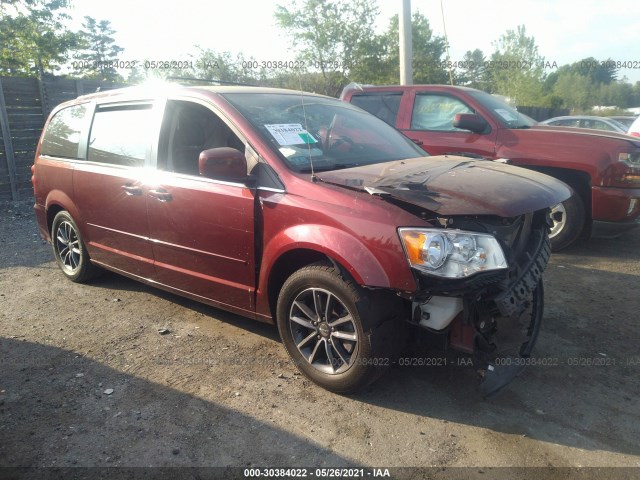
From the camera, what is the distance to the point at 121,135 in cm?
425

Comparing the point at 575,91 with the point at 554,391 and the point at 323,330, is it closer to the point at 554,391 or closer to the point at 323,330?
the point at 554,391

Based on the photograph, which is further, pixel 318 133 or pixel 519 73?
pixel 519 73

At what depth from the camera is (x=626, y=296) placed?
4.43 metres

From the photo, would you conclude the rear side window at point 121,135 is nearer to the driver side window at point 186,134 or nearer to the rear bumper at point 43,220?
the driver side window at point 186,134

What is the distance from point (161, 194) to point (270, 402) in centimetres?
177

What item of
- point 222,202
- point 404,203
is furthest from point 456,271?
point 222,202

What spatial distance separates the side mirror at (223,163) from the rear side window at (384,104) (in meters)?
4.12

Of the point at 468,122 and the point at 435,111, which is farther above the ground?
the point at 435,111

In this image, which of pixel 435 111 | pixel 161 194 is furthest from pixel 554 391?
pixel 435 111

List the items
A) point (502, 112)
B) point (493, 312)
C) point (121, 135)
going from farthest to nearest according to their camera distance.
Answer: point (502, 112) → point (121, 135) → point (493, 312)

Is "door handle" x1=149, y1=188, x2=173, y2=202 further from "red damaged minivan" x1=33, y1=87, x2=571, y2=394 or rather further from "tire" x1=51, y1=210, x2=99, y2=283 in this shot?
"tire" x1=51, y1=210, x2=99, y2=283

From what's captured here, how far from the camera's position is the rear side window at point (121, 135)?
13.1 feet

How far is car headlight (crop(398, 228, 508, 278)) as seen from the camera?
252 centimetres

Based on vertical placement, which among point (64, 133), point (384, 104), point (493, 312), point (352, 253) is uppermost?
point (384, 104)
